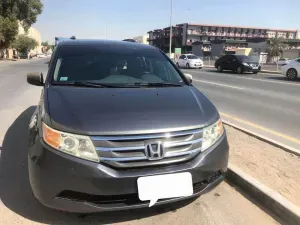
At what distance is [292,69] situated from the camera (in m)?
19.0

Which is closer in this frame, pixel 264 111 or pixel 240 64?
pixel 264 111

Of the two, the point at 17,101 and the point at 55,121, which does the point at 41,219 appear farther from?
the point at 17,101

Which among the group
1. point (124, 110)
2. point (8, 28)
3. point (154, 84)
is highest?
point (8, 28)

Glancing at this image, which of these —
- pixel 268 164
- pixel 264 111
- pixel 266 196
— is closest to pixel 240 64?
pixel 264 111

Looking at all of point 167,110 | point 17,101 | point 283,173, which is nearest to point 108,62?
point 167,110

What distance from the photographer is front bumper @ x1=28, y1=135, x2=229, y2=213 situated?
2557mm

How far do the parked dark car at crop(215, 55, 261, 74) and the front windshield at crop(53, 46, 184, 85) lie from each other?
21849mm

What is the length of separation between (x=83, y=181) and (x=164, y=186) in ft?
2.12

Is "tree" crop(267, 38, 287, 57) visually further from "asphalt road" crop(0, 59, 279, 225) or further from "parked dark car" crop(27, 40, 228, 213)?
"parked dark car" crop(27, 40, 228, 213)

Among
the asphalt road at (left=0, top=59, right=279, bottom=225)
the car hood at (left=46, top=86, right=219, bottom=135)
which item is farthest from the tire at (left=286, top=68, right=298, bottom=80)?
the car hood at (left=46, top=86, right=219, bottom=135)

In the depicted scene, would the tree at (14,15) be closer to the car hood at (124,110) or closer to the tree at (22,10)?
the tree at (22,10)

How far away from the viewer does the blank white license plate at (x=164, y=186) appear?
2.62 meters

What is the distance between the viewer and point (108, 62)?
164 inches

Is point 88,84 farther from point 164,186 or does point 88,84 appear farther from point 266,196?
point 266,196
